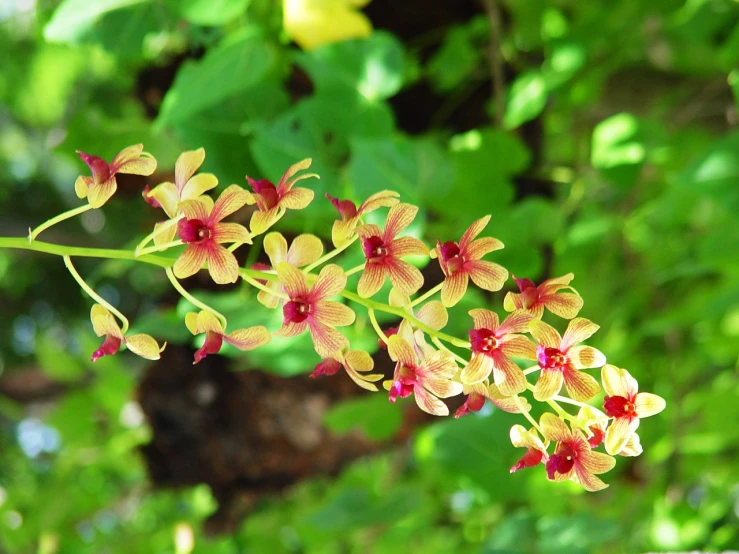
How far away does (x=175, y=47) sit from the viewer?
2.12 feet

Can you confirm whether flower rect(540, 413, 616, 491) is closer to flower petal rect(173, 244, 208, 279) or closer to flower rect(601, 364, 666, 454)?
flower rect(601, 364, 666, 454)

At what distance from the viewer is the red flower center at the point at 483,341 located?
8.6 inches

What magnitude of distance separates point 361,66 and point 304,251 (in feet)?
0.95

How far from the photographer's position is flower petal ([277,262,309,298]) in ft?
0.70

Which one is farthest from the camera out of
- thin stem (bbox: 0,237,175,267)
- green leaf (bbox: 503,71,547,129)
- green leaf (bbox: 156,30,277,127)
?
green leaf (bbox: 503,71,547,129)

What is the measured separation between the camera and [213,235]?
22 centimetres

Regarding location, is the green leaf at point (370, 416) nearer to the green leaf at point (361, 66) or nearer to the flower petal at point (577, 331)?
the green leaf at point (361, 66)

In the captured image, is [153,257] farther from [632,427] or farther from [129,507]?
[129,507]

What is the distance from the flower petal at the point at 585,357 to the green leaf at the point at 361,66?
0.30m

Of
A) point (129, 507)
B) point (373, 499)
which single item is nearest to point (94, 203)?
point (373, 499)

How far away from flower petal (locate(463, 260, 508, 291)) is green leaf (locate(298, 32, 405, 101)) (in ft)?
Result: 0.93

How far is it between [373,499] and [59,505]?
Result: 1.66 ft

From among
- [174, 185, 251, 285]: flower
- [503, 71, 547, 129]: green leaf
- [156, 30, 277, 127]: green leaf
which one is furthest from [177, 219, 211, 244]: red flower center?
[503, 71, 547, 129]: green leaf

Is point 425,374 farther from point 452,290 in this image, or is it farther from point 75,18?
point 75,18
